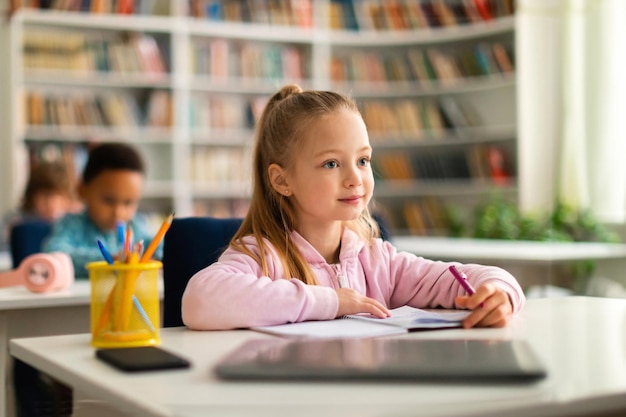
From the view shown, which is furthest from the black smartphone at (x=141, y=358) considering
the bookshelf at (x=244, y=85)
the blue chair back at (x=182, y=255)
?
the bookshelf at (x=244, y=85)

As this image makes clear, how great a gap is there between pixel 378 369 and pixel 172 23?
206 inches

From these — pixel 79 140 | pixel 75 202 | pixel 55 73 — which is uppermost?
pixel 55 73

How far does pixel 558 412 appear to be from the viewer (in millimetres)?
790

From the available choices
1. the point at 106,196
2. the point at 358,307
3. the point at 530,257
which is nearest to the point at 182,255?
the point at 358,307

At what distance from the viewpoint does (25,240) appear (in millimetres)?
3027

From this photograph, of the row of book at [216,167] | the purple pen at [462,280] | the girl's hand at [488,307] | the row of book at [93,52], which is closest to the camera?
the girl's hand at [488,307]

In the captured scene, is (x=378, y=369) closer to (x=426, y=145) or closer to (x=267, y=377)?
(x=267, y=377)

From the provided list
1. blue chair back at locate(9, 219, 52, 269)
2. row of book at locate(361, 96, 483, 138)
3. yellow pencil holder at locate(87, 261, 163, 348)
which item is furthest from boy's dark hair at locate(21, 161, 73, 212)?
yellow pencil holder at locate(87, 261, 163, 348)

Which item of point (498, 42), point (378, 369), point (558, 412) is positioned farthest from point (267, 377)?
point (498, 42)

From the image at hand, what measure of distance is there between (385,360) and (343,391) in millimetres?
110

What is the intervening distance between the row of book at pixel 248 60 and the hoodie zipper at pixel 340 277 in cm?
456

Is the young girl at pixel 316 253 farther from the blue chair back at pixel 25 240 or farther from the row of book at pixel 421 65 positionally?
the row of book at pixel 421 65

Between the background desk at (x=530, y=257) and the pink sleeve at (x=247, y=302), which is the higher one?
the pink sleeve at (x=247, y=302)

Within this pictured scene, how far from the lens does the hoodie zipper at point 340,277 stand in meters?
1.61
